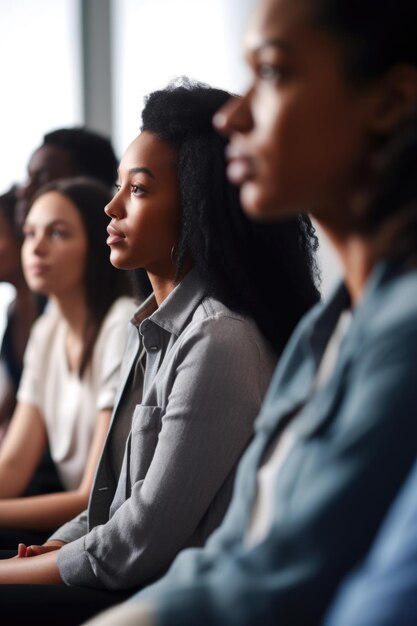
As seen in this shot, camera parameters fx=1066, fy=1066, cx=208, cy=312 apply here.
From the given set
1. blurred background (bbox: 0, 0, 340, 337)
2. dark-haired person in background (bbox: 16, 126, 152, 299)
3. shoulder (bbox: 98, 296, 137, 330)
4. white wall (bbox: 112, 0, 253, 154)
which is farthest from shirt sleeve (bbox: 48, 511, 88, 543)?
blurred background (bbox: 0, 0, 340, 337)

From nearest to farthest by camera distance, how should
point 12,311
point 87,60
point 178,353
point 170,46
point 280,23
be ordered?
point 280,23 < point 178,353 < point 12,311 < point 170,46 < point 87,60

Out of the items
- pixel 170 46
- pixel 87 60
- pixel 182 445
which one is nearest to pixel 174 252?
pixel 182 445

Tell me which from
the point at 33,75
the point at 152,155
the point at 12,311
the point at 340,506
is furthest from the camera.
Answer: the point at 33,75

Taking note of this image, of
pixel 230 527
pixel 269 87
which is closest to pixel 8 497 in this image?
pixel 230 527

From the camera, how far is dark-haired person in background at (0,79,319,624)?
1.43 metres

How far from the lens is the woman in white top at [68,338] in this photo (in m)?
2.50

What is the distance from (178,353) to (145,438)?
0.44 ft

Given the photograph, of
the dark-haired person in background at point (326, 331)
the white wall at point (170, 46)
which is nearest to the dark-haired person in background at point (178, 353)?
the dark-haired person in background at point (326, 331)

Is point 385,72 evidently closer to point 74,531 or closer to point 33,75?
point 74,531

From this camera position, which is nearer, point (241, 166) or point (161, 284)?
point (241, 166)

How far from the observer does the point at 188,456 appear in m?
1.42

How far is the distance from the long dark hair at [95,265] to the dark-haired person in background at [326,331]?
1542 millimetres

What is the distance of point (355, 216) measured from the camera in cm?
91

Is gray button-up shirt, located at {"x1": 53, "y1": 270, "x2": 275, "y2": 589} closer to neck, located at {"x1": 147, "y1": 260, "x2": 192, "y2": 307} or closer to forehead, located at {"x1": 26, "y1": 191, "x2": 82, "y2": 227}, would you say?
neck, located at {"x1": 147, "y1": 260, "x2": 192, "y2": 307}
